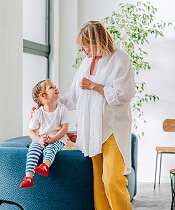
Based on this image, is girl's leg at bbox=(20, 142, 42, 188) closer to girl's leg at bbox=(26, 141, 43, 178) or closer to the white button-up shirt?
girl's leg at bbox=(26, 141, 43, 178)

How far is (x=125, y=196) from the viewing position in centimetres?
388

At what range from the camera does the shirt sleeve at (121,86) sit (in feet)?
12.5

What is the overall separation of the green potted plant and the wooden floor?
2.10 ft

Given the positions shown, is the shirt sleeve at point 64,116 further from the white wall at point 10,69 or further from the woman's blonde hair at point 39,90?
the white wall at point 10,69

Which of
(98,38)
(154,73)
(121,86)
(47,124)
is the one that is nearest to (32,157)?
(47,124)

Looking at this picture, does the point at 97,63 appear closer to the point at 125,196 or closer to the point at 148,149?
the point at 125,196

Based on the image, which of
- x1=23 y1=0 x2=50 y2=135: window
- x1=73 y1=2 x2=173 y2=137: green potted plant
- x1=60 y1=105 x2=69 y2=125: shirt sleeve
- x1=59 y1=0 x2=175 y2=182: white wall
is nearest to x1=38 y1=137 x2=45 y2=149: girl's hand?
x1=60 y1=105 x2=69 y2=125: shirt sleeve

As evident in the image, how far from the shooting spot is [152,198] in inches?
230

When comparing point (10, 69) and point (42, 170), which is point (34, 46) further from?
point (42, 170)

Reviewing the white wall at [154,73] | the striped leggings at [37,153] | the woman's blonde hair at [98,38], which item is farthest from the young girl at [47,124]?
the white wall at [154,73]

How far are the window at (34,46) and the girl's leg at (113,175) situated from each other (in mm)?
2030

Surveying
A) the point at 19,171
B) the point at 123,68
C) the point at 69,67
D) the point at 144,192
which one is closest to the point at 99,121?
the point at 123,68

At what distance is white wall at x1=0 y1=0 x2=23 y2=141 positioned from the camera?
4641 millimetres

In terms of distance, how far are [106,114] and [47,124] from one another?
0.47 metres
